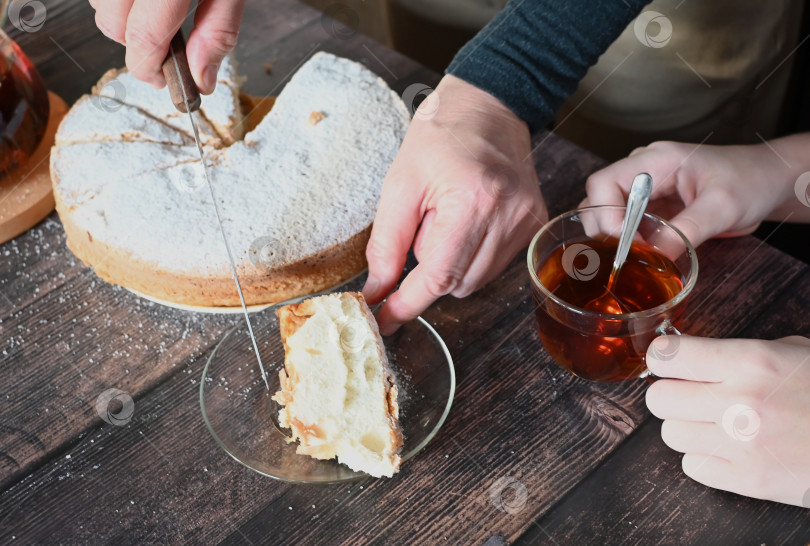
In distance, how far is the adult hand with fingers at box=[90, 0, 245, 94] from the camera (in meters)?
1.07

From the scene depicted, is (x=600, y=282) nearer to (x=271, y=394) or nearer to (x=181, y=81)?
(x=271, y=394)

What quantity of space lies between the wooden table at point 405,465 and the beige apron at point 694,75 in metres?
0.53

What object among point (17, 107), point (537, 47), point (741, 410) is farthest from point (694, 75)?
point (17, 107)

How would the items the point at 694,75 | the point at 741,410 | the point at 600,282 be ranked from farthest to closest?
the point at 694,75 < the point at 600,282 < the point at 741,410

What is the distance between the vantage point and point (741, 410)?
930 mm

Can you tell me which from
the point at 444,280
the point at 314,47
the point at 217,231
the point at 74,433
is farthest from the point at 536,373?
the point at 314,47

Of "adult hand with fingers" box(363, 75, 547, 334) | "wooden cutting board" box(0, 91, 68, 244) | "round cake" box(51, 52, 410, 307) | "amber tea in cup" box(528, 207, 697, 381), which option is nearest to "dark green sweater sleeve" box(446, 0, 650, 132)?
"adult hand with fingers" box(363, 75, 547, 334)

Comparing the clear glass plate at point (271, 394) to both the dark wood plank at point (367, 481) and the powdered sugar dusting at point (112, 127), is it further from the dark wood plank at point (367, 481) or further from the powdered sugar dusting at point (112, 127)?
the powdered sugar dusting at point (112, 127)

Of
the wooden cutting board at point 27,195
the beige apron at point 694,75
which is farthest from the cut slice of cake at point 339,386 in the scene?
the beige apron at point 694,75

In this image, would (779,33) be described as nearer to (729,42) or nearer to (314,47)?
(729,42)

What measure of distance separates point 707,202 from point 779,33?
0.68m

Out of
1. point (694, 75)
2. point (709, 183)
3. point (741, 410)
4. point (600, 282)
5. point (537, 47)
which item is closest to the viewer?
point (741, 410)

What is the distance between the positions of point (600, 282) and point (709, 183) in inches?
11.3

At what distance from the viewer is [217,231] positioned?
1197 millimetres
